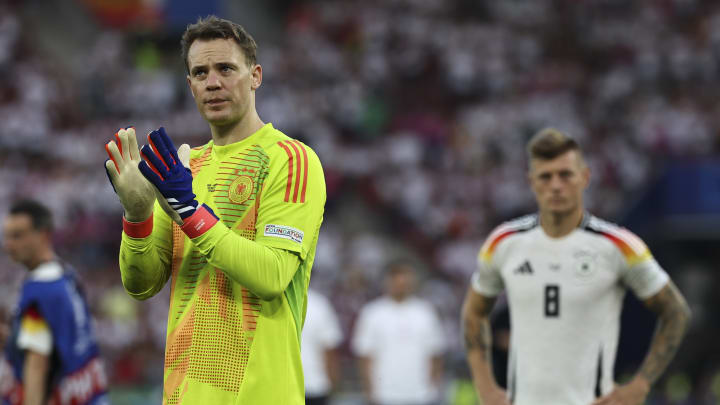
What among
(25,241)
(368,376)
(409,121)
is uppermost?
(409,121)

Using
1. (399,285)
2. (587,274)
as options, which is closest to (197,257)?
(587,274)

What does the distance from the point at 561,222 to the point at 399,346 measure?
5707 mm

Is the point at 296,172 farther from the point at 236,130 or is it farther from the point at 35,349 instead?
the point at 35,349

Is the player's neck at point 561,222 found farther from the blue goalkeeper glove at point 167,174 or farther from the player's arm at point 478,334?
the blue goalkeeper glove at point 167,174

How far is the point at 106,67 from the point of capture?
22.0m

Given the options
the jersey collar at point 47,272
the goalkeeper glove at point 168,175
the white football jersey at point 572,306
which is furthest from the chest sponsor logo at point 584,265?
the jersey collar at point 47,272

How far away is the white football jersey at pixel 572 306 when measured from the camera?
16.6 feet

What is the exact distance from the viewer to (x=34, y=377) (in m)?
5.75

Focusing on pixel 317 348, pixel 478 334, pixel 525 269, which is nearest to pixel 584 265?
pixel 525 269

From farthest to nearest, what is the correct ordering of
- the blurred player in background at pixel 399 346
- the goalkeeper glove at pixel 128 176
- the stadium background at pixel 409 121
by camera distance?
the stadium background at pixel 409 121, the blurred player in background at pixel 399 346, the goalkeeper glove at pixel 128 176

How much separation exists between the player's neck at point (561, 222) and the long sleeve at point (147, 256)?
2268 mm

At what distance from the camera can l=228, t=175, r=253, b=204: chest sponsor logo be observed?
139 inches

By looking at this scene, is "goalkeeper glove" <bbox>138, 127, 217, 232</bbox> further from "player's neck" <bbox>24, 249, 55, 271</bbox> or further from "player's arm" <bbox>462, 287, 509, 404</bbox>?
Result: "player's neck" <bbox>24, 249, 55, 271</bbox>

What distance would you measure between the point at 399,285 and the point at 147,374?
20.9ft
